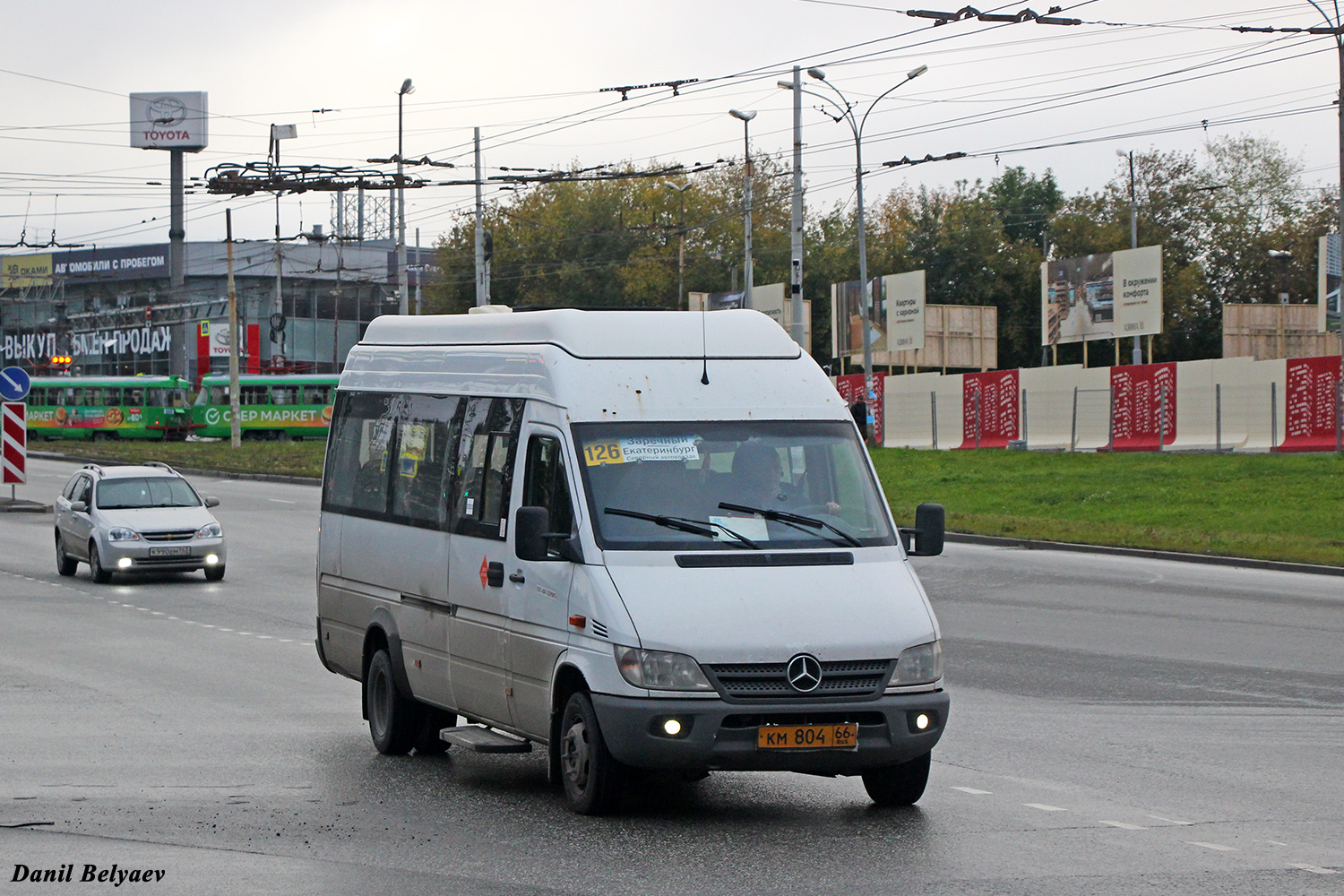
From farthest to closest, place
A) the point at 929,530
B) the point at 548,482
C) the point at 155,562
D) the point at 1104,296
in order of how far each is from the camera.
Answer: the point at 1104,296 → the point at 155,562 → the point at 929,530 → the point at 548,482

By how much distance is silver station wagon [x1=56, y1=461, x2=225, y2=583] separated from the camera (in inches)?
892

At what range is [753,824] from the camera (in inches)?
317

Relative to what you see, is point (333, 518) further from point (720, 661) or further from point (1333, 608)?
point (1333, 608)

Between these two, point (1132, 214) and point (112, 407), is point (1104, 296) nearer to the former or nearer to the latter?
point (1132, 214)

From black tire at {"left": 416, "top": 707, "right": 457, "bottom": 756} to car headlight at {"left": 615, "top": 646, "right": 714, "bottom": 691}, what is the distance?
2831mm

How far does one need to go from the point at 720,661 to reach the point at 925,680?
1.01 meters

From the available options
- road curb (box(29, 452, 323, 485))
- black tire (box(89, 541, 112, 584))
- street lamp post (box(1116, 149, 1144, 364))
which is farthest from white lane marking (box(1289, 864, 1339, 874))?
street lamp post (box(1116, 149, 1144, 364))

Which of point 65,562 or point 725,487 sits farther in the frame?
point 65,562

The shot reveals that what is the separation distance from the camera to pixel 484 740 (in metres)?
9.05

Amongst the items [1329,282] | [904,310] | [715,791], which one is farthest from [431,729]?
[904,310]

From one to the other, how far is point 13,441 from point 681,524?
30.9 m

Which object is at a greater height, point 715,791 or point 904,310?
point 904,310

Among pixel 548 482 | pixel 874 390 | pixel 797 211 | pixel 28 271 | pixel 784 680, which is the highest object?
pixel 28 271

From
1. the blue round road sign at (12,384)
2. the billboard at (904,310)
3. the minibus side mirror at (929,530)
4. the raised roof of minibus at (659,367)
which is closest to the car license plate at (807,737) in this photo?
the minibus side mirror at (929,530)
